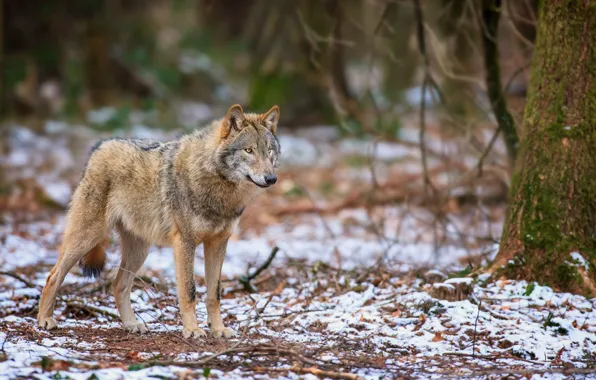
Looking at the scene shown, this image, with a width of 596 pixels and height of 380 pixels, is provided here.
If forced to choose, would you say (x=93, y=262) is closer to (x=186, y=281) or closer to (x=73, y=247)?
(x=73, y=247)

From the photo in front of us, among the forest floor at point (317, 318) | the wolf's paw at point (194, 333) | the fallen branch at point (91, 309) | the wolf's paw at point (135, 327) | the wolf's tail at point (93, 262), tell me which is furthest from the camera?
the fallen branch at point (91, 309)

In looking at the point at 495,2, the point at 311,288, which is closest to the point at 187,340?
the point at 311,288

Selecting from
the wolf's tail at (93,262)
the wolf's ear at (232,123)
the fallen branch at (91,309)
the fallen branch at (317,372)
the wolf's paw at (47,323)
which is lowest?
the fallen branch at (317,372)

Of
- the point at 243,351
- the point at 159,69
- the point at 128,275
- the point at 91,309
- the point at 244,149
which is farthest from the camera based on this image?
the point at 159,69

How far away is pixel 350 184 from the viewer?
606 inches

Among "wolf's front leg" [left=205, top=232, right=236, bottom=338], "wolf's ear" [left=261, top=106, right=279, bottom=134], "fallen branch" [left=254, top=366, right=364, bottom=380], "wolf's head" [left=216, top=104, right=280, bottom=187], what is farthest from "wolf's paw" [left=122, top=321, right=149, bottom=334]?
"wolf's ear" [left=261, top=106, right=279, bottom=134]

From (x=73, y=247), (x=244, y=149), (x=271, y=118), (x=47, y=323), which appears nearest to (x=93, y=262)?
(x=73, y=247)

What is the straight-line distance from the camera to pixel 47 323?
650 centimetres

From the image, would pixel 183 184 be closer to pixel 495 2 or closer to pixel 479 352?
pixel 479 352

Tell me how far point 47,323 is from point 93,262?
79 centimetres

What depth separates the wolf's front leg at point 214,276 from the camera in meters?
6.45

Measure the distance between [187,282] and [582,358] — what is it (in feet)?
11.0

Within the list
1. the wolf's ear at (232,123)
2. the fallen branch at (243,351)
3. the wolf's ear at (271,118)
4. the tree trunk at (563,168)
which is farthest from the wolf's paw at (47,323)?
the tree trunk at (563,168)

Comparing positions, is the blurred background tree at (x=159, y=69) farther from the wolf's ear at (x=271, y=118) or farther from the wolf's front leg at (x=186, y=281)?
the wolf's front leg at (x=186, y=281)
